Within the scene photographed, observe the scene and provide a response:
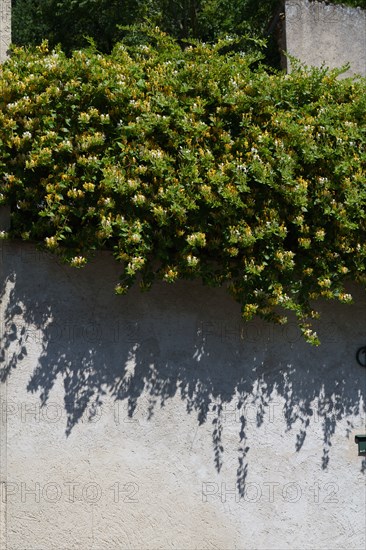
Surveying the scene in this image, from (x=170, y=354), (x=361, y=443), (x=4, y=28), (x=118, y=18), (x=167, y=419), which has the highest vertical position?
(x=118, y=18)

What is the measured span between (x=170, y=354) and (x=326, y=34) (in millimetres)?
4266

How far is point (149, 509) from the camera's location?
552 centimetres

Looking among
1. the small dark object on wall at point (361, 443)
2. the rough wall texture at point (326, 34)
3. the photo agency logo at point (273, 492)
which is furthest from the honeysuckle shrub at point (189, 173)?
the rough wall texture at point (326, 34)

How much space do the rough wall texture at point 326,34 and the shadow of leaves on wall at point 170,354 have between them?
307cm

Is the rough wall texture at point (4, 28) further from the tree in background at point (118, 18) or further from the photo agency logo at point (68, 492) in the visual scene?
the tree in background at point (118, 18)

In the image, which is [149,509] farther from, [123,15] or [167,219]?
[123,15]

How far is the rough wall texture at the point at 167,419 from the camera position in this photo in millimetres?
5359

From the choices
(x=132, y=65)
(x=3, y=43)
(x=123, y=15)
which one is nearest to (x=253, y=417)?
(x=132, y=65)

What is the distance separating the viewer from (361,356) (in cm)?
618

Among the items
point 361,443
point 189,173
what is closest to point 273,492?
point 361,443

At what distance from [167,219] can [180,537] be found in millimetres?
2664

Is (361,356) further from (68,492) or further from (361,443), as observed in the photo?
(68,492)

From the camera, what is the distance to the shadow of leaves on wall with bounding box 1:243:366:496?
544 cm

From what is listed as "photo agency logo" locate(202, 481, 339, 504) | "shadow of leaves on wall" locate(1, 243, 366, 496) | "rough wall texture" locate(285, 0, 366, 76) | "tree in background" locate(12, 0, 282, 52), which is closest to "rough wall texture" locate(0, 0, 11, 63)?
"shadow of leaves on wall" locate(1, 243, 366, 496)
